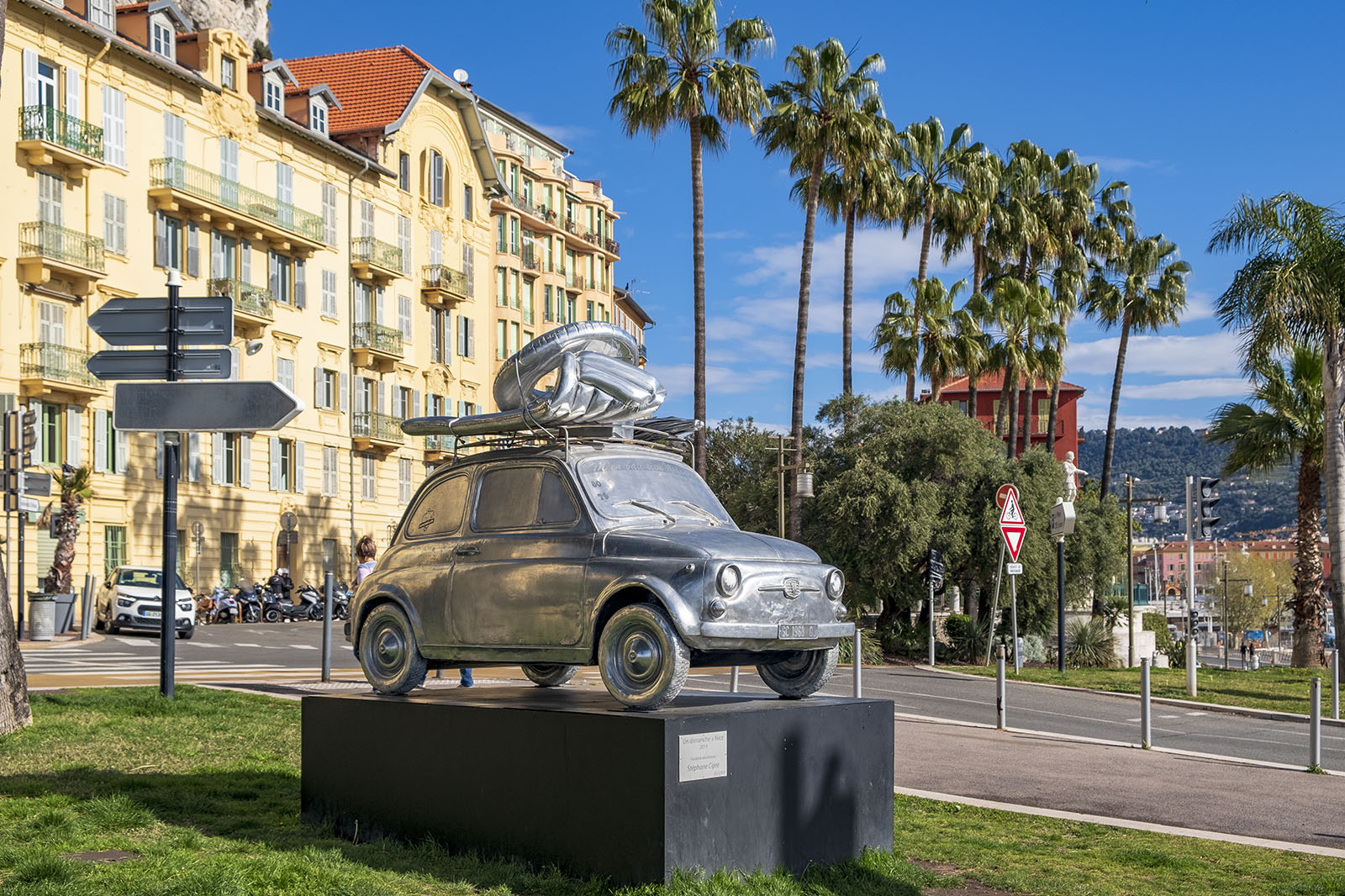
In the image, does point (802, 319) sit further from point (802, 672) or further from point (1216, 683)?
point (802, 672)

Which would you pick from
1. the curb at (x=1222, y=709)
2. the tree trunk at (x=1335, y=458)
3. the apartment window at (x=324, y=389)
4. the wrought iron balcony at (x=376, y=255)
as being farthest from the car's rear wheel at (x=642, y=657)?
the wrought iron balcony at (x=376, y=255)

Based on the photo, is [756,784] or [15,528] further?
[15,528]

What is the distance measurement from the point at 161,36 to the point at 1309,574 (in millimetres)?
38681

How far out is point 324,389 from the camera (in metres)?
56.0

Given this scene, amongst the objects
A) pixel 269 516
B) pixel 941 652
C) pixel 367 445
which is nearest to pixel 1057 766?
pixel 941 652

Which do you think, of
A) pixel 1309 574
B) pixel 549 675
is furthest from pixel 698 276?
pixel 549 675

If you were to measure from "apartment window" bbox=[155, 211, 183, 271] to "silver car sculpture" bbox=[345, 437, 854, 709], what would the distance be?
4048 centimetres

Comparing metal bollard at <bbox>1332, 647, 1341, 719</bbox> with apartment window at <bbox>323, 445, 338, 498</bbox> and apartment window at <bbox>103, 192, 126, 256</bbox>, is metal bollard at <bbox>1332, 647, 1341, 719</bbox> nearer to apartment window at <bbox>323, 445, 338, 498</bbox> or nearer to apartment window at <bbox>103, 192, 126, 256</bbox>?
apartment window at <bbox>103, 192, 126, 256</bbox>

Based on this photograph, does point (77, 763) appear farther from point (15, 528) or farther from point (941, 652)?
point (15, 528)

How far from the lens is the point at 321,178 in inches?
2222

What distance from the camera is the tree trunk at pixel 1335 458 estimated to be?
26.6 metres

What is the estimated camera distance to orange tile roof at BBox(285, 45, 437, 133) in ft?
A: 199

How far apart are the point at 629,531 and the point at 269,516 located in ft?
154

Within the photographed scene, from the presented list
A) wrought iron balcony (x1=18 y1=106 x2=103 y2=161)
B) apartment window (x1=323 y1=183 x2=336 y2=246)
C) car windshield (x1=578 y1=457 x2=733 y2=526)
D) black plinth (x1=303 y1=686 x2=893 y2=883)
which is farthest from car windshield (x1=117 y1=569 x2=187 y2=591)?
car windshield (x1=578 y1=457 x2=733 y2=526)
